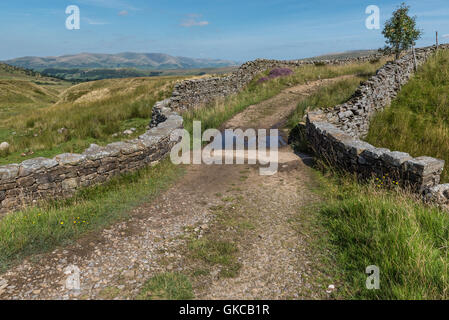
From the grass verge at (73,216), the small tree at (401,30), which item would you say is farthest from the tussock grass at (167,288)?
the small tree at (401,30)

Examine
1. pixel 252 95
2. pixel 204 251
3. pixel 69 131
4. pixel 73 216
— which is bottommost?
pixel 204 251

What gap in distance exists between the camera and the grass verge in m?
4.20

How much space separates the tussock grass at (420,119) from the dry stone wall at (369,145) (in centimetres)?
52

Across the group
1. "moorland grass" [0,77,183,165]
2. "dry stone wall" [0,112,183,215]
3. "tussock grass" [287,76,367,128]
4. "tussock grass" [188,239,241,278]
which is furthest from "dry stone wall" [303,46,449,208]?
"moorland grass" [0,77,183,165]

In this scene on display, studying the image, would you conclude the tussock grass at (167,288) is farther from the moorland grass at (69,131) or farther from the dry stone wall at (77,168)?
the moorland grass at (69,131)

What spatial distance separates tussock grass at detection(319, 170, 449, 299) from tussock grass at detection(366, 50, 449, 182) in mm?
3180

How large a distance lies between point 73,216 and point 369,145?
7004 mm

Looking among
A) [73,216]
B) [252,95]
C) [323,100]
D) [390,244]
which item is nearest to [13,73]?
[252,95]

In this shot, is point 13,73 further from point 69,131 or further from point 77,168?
point 77,168

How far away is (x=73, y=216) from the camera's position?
5.14 meters

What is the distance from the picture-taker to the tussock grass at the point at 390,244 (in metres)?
3.08

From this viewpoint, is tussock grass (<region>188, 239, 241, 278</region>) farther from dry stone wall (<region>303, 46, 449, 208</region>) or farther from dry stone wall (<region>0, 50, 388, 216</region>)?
dry stone wall (<region>303, 46, 449, 208</region>)

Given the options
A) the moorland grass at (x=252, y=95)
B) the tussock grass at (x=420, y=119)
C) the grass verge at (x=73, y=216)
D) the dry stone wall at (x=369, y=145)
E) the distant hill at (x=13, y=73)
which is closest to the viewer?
the grass verge at (x=73, y=216)

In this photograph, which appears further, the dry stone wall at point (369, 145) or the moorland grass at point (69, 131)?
the moorland grass at point (69, 131)
